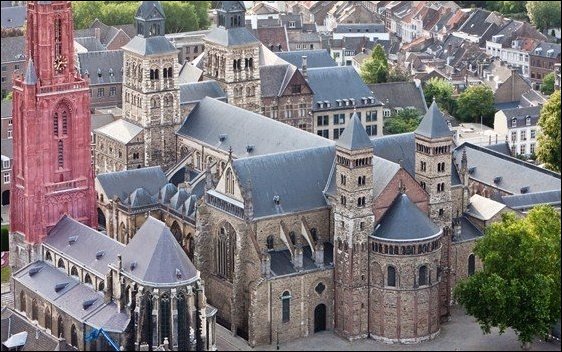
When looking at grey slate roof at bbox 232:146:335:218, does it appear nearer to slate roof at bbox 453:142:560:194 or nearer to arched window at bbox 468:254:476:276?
arched window at bbox 468:254:476:276

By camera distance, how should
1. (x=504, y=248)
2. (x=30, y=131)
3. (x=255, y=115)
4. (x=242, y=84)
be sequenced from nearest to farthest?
(x=504, y=248) < (x=30, y=131) < (x=255, y=115) < (x=242, y=84)

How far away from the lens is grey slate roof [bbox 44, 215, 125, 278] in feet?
445

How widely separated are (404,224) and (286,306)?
13.0 meters

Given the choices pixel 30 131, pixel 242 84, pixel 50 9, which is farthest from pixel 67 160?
pixel 242 84

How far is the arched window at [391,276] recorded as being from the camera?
134875 mm

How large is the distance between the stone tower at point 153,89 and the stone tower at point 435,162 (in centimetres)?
3531

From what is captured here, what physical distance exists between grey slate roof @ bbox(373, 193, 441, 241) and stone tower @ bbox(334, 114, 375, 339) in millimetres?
1409

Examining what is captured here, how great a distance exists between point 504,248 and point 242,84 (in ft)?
166

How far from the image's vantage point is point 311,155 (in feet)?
469

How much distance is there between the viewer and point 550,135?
175750 mm

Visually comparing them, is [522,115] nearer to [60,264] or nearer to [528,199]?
[528,199]

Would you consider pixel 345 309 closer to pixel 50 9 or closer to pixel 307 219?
pixel 307 219

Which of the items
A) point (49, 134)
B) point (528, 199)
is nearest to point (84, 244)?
point (49, 134)

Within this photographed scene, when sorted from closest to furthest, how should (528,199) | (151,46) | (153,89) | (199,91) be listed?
(528,199) < (153,89) < (151,46) < (199,91)
